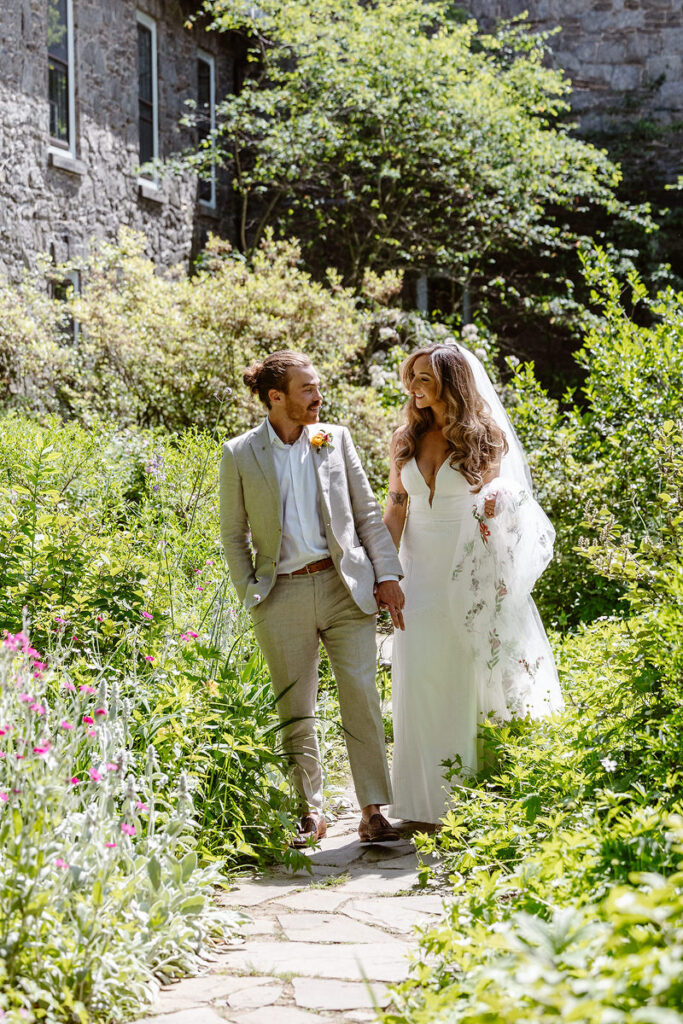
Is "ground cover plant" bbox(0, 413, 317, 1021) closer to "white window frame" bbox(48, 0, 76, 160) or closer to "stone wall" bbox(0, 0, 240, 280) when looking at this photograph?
"stone wall" bbox(0, 0, 240, 280)

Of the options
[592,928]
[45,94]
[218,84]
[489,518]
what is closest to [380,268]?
[218,84]

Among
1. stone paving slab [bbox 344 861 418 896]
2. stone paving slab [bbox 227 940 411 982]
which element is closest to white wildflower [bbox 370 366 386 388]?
stone paving slab [bbox 344 861 418 896]

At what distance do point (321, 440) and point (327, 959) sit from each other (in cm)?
216

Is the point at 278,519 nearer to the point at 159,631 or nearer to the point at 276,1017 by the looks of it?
the point at 159,631

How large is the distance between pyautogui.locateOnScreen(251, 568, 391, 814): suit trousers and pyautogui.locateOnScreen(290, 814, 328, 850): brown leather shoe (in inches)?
2.4

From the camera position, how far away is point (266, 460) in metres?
4.64

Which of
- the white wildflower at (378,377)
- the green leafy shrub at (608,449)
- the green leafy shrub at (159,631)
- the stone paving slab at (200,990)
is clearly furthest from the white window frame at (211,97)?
the stone paving slab at (200,990)

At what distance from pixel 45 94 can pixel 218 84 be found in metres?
4.26

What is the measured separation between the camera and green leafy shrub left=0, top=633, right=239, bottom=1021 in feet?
8.69

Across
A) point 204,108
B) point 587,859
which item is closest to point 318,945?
point 587,859

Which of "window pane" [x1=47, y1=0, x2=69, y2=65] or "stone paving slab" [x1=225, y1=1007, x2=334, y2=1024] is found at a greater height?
"window pane" [x1=47, y1=0, x2=69, y2=65]

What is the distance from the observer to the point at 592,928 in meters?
1.76

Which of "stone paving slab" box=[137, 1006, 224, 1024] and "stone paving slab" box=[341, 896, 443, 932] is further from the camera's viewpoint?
"stone paving slab" box=[341, 896, 443, 932]

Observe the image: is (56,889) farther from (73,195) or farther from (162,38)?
(162,38)
